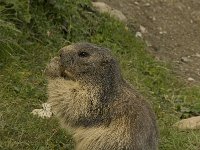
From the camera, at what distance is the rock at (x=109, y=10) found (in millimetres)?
7586

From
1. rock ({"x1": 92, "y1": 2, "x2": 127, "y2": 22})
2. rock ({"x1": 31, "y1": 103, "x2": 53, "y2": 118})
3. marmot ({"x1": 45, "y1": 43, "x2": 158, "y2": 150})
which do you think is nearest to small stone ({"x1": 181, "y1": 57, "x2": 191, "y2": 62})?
rock ({"x1": 92, "y1": 2, "x2": 127, "y2": 22})

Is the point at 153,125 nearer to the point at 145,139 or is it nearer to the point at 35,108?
the point at 145,139

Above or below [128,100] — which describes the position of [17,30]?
below

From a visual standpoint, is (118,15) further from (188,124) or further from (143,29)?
(188,124)

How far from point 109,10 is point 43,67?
194 cm

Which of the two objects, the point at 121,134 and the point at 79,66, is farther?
the point at 79,66

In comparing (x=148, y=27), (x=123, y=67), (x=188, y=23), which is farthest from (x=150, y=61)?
(x=188, y=23)

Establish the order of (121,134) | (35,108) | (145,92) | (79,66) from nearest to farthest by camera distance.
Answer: (121,134)
(79,66)
(35,108)
(145,92)

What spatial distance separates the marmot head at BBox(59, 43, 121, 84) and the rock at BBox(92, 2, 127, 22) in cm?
340

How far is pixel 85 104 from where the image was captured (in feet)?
13.4

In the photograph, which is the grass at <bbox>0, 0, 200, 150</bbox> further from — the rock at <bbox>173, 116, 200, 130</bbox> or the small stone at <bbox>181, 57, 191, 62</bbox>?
the small stone at <bbox>181, 57, 191, 62</bbox>

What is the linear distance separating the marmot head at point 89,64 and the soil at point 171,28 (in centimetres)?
327

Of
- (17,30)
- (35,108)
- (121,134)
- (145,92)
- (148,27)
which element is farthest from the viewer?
(148,27)

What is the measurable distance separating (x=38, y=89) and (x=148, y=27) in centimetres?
304
